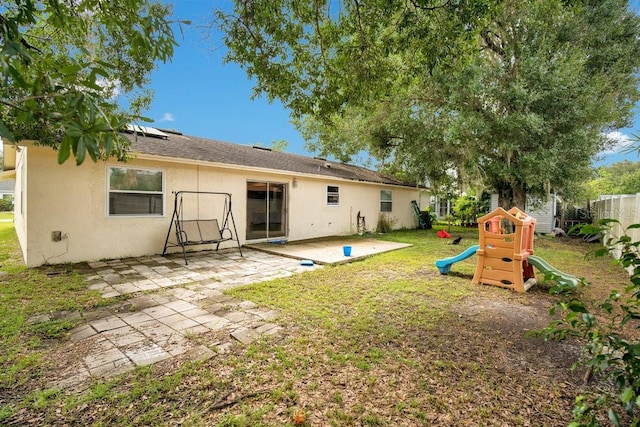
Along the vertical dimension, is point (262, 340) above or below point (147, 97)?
below

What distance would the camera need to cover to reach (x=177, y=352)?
2.86 metres

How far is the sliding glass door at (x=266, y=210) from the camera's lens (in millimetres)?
9156

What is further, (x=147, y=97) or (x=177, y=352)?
(x=147, y=97)

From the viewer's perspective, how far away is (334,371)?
2.60m

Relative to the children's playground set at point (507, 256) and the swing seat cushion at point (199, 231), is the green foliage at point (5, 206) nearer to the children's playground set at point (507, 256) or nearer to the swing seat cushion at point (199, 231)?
the swing seat cushion at point (199, 231)

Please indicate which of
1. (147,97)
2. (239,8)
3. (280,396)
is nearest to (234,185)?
(147,97)

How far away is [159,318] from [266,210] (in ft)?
19.8

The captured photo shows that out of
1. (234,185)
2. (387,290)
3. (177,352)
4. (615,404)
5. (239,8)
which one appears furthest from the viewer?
(234,185)

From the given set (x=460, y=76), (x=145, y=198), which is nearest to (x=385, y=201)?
(x=460, y=76)

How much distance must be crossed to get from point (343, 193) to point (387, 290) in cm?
738

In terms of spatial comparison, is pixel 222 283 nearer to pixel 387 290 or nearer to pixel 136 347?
pixel 136 347

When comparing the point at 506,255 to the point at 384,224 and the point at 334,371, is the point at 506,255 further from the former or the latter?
the point at 384,224

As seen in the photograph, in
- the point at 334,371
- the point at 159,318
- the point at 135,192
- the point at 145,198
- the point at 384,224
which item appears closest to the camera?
the point at 334,371

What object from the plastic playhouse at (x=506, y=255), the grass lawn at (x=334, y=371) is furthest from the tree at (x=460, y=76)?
the grass lawn at (x=334, y=371)
